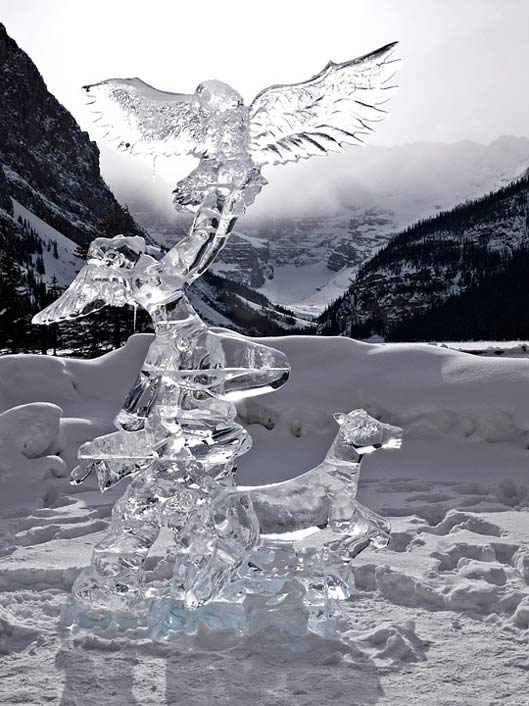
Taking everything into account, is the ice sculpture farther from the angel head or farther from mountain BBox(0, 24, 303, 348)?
mountain BBox(0, 24, 303, 348)

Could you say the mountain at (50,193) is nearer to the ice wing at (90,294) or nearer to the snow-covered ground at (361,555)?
the snow-covered ground at (361,555)

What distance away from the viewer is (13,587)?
3.27m

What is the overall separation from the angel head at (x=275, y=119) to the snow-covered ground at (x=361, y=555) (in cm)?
197

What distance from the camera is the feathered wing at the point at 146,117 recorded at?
301 cm

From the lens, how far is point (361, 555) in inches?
146

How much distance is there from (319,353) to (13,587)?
3.73 m

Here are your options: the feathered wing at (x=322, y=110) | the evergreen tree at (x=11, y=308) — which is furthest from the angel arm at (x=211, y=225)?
the evergreen tree at (x=11, y=308)

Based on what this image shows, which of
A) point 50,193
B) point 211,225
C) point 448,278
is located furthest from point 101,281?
point 50,193

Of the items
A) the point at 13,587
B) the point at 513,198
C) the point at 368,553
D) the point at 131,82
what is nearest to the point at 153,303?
the point at 131,82

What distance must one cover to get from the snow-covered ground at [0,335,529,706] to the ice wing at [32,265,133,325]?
1.39m

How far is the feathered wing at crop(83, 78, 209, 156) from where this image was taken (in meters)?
3.01

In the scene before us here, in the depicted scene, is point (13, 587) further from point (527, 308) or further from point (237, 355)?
point (527, 308)

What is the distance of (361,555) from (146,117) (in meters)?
2.65

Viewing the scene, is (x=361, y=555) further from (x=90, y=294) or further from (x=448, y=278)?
A: (x=448, y=278)
